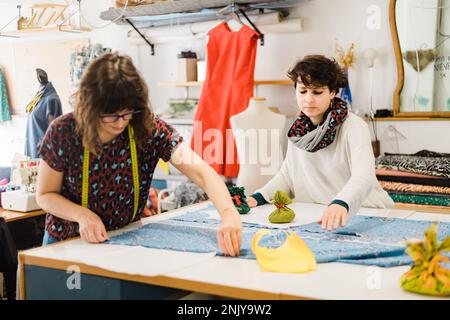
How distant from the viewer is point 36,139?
4.58 metres

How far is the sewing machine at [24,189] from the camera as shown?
3322 mm

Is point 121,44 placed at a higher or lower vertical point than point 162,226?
higher

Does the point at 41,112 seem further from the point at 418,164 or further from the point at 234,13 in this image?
the point at 418,164

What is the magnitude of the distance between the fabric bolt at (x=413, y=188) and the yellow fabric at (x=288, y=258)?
1914 millimetres

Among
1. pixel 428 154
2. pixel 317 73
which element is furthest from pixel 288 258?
pixel 428 154

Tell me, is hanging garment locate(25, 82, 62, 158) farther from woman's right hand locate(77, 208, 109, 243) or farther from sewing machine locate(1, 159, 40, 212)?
woman's right hand locate(77, 208, 109, 243)

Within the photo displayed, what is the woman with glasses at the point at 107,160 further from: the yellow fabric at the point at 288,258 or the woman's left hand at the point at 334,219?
the woman's left hand at the point at 334,219

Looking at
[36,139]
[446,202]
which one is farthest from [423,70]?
[36,139]

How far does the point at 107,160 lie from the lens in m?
1.78

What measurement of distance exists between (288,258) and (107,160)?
2.24 ft

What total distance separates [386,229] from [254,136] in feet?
5.93

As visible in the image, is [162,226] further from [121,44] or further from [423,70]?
[121,44]

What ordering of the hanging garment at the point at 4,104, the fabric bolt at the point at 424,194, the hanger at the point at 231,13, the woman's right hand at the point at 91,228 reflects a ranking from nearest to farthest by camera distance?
the woman's right hand at the point at 91,228
the fabric bolt at the point at 424,194
the hanger at the point at 231,13
the hanging garment at the point at 4,104

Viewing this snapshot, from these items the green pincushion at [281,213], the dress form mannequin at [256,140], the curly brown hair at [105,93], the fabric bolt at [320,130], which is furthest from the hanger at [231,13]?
the curly brown hair at [105,93]
